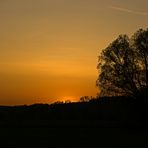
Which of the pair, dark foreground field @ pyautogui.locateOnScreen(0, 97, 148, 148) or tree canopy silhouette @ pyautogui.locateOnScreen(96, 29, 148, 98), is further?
tree canopy silhouette @ pyautogui.locateOnScreen(96, 29, 148, 98)

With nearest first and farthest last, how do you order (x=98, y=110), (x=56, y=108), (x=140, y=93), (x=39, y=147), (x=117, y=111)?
(x=39, y=147) < (x=140, y=93) < (x=117, y=111) < (x=98, y=110) < (x=56, y=108)

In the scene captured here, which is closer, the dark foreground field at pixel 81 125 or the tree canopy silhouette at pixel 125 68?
the dark foreground field at pixel 81 125

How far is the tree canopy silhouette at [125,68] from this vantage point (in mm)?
62562

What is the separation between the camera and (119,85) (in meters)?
62.7

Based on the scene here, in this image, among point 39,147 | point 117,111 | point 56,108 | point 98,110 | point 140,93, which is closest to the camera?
point 39,147

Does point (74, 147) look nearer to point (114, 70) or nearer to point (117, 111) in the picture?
point (114, 70)

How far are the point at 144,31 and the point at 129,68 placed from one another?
5.06m

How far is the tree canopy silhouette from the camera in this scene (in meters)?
62.6

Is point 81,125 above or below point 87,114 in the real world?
below

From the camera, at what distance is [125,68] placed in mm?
63875

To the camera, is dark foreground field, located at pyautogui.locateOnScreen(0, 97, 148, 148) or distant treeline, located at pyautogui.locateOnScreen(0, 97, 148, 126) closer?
dark foreground field, located at pyautogui.locateOnScreen(0, 97, 148, 148)

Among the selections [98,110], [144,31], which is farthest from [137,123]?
[98,110]

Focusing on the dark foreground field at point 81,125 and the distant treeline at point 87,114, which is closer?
the dark foreground field at point 81,125

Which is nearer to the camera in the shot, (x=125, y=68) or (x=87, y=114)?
(x=125, y=68)
